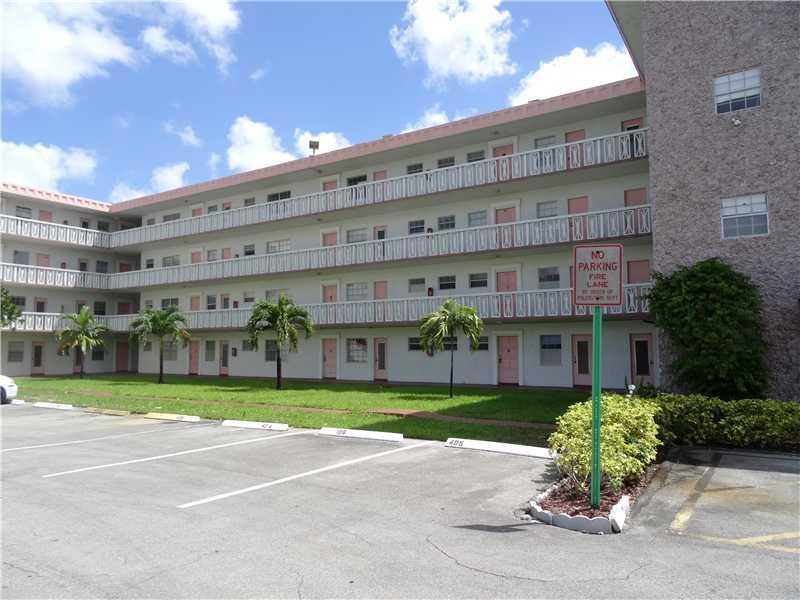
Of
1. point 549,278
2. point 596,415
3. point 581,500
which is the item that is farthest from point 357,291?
point 596,415

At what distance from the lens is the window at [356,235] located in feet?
96.0

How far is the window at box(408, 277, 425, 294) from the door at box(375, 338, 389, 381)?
9.86 ft

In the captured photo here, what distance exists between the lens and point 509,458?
10547 mm

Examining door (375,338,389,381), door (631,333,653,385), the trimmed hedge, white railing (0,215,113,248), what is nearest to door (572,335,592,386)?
door (631,333,653,385)

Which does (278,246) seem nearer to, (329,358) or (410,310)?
(329,358)

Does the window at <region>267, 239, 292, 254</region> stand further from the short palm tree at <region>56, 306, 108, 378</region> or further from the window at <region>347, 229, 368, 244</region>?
the short palm tree at <region>56, 306, 108, 378</region>

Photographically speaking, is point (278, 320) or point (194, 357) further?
point (194, 357)

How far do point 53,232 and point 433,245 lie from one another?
80.2 ft

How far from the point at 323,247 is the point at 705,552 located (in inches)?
978

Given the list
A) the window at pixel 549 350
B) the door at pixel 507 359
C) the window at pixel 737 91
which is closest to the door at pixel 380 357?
the door at pixel 507 359

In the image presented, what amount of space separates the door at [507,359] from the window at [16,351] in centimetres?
2881

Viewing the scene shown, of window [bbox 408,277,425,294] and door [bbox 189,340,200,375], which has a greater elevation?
window [bbox 408,277,425,294]

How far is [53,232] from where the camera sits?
114ft

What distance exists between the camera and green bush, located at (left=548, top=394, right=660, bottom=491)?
7.57 m
